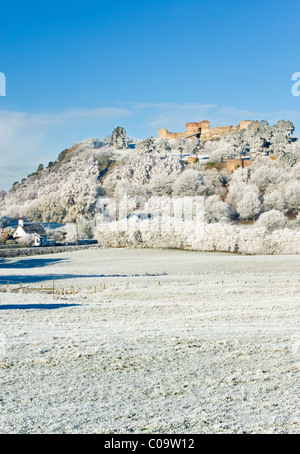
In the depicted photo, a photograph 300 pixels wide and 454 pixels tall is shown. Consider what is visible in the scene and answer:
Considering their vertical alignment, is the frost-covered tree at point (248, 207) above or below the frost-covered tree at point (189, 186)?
below

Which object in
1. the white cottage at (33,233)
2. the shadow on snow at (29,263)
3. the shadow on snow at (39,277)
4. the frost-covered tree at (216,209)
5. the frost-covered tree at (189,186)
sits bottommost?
the shadow on snow at (39,277)

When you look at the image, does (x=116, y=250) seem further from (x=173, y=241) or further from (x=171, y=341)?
(x=171, y=341)

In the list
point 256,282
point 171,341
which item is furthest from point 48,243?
point 171,341

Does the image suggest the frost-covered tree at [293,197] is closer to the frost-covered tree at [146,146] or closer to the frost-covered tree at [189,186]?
the frost-covered tree at [189,186]

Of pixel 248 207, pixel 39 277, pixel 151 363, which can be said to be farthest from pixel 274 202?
pixel 151 363

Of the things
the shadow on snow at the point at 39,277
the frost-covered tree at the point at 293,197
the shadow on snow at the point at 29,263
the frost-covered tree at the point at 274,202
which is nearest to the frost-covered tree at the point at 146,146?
the frost-covered tree at the point at 293,197

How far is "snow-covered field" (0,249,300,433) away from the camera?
10.0 metres

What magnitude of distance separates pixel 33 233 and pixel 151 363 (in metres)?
81.5

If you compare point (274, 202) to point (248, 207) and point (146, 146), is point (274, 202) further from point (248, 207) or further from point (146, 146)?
point (146, 146)

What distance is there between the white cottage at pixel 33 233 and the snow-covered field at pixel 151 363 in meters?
57.8

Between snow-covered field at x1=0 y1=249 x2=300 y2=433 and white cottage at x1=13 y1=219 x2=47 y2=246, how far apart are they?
57.8 meters

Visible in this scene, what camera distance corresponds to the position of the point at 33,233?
3656 inches

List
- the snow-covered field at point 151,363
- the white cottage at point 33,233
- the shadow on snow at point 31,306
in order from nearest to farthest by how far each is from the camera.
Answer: the snow-covered field at point 151,363
the shadow on snow at point 31,306
the white cottage at point 33,233

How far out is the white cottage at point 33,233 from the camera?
9112 centimetres
